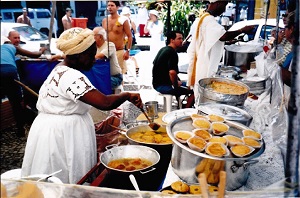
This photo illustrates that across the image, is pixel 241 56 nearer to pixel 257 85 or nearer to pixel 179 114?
pixel 257 85

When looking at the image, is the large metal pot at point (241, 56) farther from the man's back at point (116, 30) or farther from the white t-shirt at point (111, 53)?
the man's back at point (116, 30)

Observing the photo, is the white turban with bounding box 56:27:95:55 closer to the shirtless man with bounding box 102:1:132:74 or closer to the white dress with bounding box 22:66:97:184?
the white dress with bounding box 22:66:97:184

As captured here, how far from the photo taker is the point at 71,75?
208 cm

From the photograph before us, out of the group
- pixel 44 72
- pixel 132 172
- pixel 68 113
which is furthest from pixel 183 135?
pixel 44 72

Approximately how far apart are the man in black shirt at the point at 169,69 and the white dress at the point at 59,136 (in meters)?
2.71

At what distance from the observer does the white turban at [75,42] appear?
208 centimetres

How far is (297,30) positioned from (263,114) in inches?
66.9

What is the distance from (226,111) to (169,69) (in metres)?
2.95

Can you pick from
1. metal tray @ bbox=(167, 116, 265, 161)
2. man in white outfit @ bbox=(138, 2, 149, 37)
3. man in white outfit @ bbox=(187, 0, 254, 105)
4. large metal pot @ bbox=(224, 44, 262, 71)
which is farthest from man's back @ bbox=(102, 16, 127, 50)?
man in white outfit @ bbox=(138, 2, 149, 37)

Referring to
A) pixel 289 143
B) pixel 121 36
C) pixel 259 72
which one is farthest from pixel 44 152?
pixel 121 36

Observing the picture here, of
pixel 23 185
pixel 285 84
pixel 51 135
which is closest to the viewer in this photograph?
pixel 23 185

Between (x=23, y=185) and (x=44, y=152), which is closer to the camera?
(x=23, y=185)

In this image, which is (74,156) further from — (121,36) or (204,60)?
(121,36)

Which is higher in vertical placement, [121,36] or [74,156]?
[121,36]
